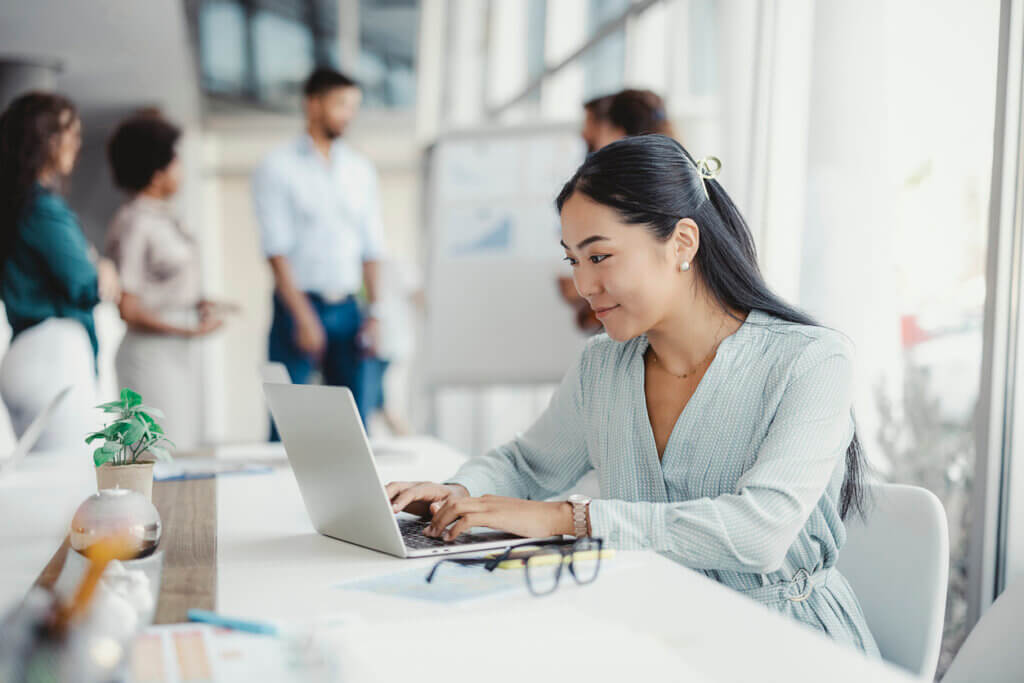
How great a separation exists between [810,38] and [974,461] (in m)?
1.19

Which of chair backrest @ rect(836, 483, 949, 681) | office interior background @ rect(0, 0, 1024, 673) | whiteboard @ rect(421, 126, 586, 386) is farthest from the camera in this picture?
whiteboard @ rect(421, 126, 586, 386)

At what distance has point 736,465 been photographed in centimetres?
141

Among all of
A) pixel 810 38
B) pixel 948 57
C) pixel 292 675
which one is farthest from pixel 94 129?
pixel 292 675

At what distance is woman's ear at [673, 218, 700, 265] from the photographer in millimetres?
1474

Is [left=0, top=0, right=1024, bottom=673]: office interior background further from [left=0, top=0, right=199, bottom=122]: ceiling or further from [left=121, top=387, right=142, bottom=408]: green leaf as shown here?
[left=121, top=387, right=142, bottom=408]: green leaf

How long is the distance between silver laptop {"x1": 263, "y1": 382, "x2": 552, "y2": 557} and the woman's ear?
51cm

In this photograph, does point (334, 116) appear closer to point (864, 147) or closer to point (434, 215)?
point (434, 215)

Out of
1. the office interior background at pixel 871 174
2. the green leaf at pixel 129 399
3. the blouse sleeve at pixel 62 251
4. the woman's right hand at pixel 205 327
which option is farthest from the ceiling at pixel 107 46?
the green leaf at pixel 129 399

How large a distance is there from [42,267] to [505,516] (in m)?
2.34

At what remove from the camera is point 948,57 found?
213 centimetres

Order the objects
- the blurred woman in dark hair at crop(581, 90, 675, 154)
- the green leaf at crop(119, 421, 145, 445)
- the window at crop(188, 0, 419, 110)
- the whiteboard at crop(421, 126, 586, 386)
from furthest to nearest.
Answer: the window at crop(188, 0, 419, 110) → the whiteboard at crop(421, 126, 586, 386) → the blurred woman in dark hair at crop(581, 90, 675, 154) → the green leaf at crop(119, 421, 145, 445)

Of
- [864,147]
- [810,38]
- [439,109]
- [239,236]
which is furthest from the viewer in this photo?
[239,236]

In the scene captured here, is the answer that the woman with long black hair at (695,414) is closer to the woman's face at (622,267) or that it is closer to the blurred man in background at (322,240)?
the woman's face at (622,267)

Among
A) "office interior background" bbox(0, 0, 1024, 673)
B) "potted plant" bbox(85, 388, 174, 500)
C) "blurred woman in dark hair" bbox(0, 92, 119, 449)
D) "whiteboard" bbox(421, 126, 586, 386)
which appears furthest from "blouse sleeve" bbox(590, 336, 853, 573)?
"whiteboard" bbox(421, 126, 586, 386)
